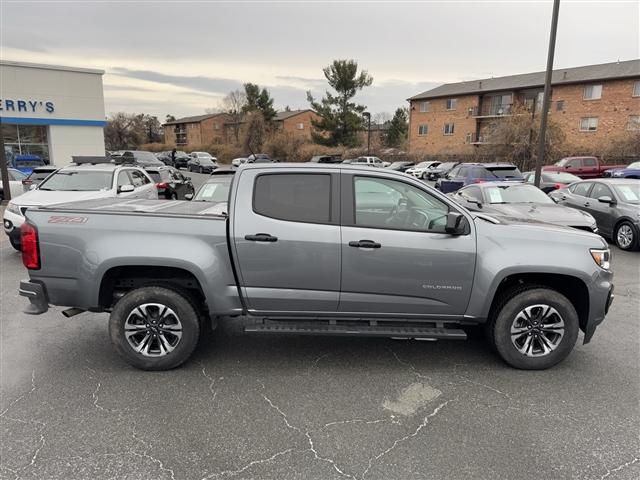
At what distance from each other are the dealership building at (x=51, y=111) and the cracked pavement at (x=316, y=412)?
82.8 feet

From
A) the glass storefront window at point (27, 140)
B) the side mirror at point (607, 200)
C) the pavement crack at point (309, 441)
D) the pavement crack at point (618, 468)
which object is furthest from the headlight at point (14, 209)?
the glass storefront window at point (27, 140)

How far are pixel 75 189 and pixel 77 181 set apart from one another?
1.12 feet

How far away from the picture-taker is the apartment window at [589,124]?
4166cm

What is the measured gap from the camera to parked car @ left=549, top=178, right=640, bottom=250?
30.7 feet

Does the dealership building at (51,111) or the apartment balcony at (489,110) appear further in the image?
the apartment balcony at (489,110)

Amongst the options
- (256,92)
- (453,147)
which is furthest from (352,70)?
(256,92)

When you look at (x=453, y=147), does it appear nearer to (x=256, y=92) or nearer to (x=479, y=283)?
(x=256, y=92)

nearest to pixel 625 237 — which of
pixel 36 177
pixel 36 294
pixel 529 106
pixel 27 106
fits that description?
pixel 36 294

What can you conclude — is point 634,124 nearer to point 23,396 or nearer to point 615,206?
point 615,206

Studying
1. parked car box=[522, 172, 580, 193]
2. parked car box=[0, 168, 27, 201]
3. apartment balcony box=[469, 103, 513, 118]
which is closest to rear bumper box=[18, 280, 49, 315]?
parked car box=[0, 168, 27, 201]

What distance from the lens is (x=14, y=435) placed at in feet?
9.95

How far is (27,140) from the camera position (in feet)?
85.3

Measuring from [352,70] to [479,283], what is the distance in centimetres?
5047

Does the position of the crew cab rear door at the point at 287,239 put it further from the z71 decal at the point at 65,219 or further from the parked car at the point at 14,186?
the parked car at the point at 14,186
